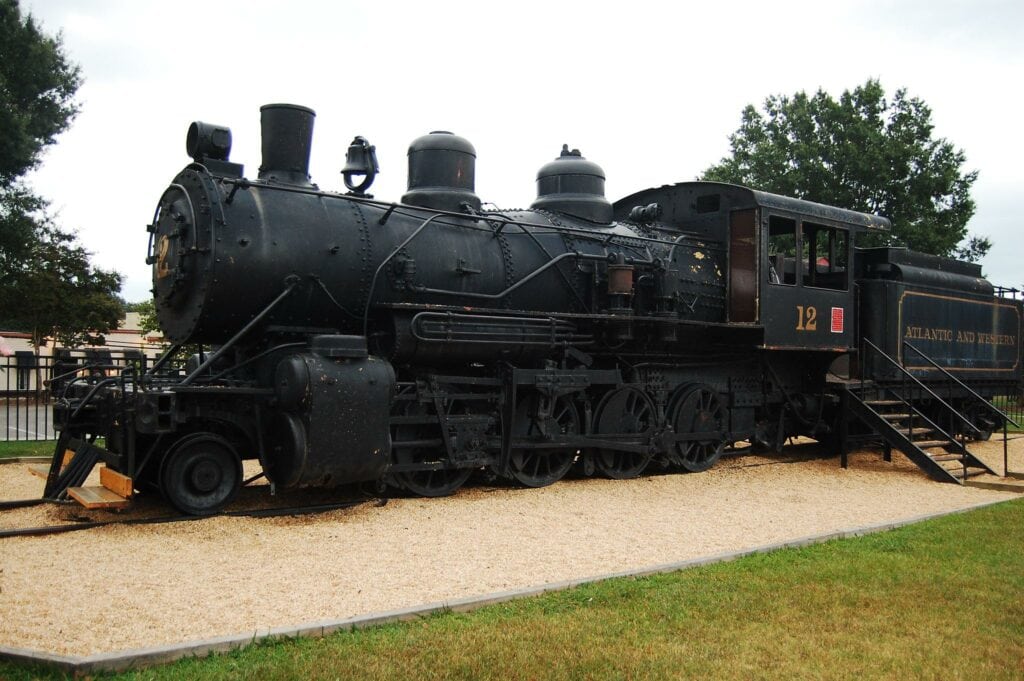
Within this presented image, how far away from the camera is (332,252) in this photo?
8852 millimetres

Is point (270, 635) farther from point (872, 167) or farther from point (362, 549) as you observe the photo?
point (872, 167)

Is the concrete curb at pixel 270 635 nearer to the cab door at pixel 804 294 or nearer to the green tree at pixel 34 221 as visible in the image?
the cab door at pixel 804 294

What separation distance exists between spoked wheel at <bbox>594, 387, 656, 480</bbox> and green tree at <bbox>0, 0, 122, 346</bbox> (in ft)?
68.7

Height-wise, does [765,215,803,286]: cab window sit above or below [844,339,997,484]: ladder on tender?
above

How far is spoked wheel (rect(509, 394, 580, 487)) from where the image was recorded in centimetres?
1024

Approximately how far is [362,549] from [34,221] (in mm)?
24407

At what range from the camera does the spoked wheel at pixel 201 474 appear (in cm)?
776

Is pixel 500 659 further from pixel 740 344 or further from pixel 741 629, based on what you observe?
pixel 740 344

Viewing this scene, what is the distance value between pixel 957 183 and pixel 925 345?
21965 millimetres

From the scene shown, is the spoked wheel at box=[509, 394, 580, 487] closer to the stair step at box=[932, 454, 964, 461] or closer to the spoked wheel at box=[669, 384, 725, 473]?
the spoked wheel at box=[669, 384, 725, 473]

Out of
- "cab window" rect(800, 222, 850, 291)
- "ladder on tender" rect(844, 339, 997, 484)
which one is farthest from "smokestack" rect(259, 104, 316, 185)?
"ladder on tender" rect(844, 339, 997, 484)

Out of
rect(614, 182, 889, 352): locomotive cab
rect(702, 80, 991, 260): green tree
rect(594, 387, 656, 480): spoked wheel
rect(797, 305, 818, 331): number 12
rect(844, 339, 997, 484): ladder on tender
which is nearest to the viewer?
rect(594, 387, 656, 480): spoked wheel

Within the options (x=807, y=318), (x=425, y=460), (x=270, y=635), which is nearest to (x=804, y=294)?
(x=807, y=318)

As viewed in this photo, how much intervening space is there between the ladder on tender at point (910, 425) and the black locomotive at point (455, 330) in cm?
46
